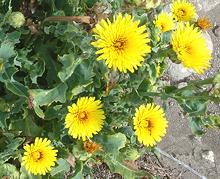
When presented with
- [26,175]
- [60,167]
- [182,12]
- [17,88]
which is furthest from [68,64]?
[182,12]

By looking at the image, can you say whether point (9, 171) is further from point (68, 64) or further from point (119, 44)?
point (119, 44)

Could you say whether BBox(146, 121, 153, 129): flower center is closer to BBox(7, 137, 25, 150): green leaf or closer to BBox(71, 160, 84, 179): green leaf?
BBox(71, 160, 84, 179): green leaf

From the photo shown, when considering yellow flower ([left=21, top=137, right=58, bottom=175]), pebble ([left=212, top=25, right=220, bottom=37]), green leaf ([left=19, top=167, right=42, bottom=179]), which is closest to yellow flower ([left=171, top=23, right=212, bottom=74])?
yellow flower ([left=21, top=137, right=58, bottom=175])

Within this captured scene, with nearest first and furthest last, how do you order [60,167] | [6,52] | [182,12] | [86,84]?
[6,52], [86,84], [60,167], [182,12]

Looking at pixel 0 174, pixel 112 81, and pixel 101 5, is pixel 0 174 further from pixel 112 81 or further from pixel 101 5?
pixel 101 5

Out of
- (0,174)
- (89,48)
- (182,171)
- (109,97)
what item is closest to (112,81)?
(109,97)

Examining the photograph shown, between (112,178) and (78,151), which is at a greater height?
(78,151)
